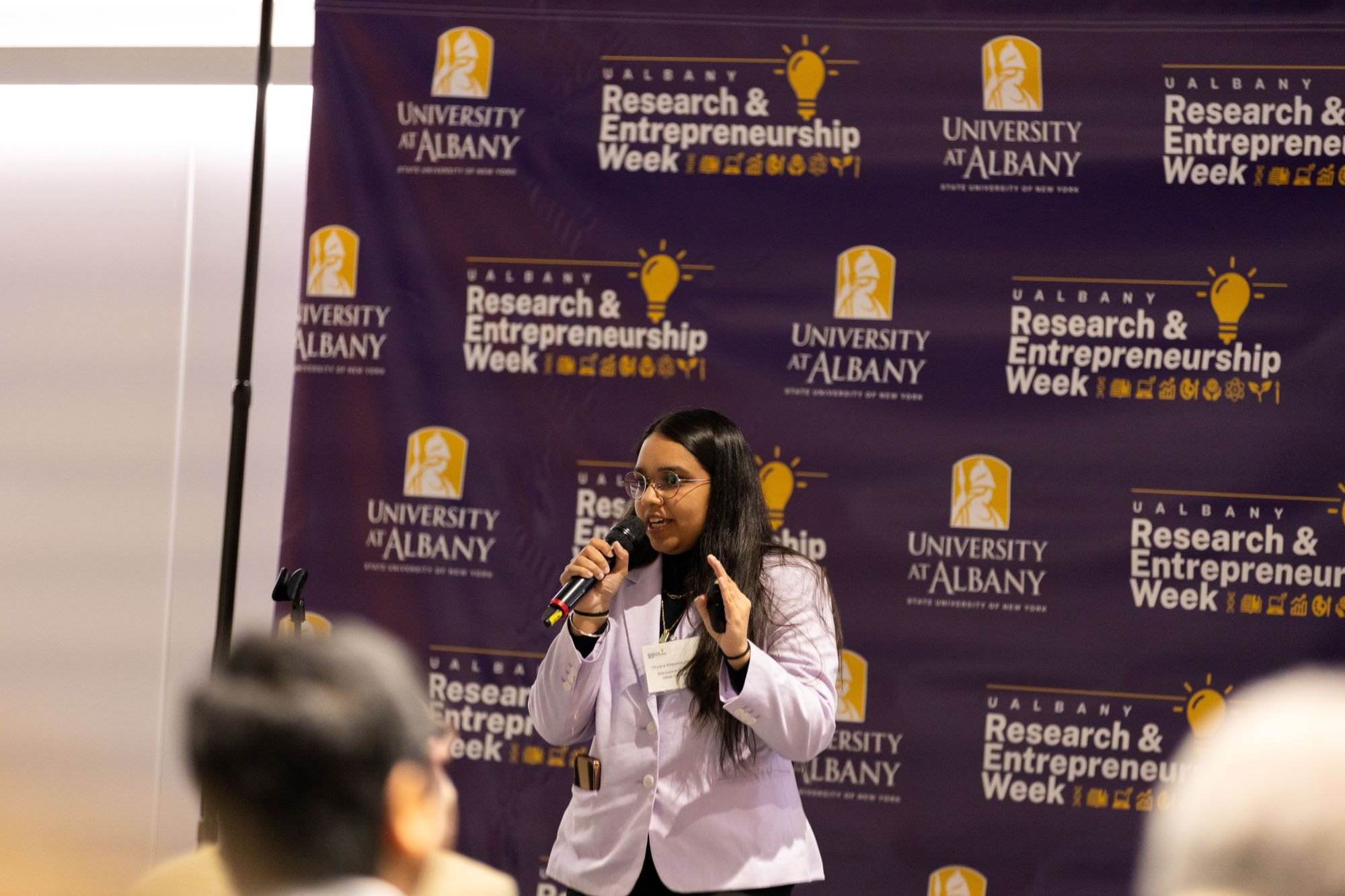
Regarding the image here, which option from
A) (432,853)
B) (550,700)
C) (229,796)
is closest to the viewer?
(229,796)

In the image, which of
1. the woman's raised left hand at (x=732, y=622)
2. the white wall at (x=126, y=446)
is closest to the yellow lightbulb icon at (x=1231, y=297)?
the woman's raised left hand at (x=732, y=622)

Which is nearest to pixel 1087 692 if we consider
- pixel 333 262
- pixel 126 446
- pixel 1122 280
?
pixel 1122 280

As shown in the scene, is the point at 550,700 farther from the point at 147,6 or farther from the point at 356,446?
the point at 147,6

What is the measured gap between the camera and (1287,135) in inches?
126

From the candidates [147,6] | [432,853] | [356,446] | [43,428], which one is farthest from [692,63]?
[432,853]

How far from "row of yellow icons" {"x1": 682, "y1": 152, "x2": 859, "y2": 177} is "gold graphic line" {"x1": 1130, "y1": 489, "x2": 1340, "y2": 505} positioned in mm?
1187

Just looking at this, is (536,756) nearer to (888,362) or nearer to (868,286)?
(888,362)

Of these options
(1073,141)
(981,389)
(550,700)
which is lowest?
(550,700)

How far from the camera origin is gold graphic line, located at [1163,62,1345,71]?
319cm

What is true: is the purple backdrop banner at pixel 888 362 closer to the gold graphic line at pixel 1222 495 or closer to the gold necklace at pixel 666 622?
the gold graphic line at pixel 1222 495

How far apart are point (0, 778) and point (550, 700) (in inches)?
106

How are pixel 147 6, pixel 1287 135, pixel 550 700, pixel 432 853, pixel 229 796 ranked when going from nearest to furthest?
pixel 229 796, pixel 432 853, pixel 550 700, pixel 1287 135, pixel 147 6

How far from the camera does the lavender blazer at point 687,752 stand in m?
2.18

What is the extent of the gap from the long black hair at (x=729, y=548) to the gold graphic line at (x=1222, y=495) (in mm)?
1245
